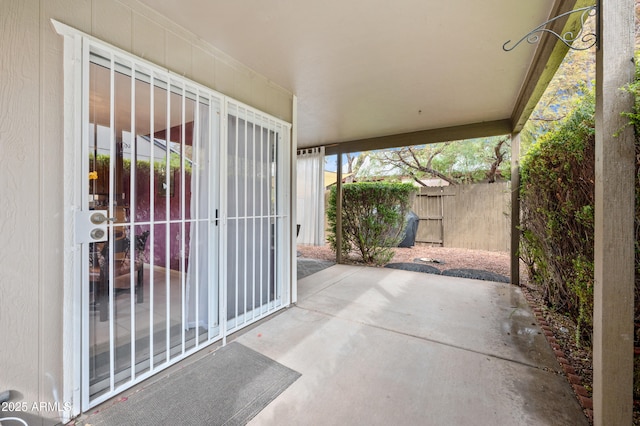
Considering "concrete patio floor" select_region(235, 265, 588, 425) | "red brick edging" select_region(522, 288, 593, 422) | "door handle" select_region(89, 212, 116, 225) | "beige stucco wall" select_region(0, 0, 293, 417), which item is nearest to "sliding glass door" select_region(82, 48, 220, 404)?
"door handle" select_region(89, 212, 116, 225)

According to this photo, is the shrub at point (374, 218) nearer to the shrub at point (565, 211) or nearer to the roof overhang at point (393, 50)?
the roof overhang at point (393, 50)

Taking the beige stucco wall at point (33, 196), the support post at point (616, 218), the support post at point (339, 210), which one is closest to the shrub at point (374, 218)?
the support post at point (339, 210)

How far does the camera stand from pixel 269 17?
79.8 inches

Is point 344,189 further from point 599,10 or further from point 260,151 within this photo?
point 599,10

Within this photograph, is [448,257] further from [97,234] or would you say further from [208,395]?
[97,234]

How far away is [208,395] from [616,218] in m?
2.58

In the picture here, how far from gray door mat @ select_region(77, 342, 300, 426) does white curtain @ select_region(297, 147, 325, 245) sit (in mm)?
3886

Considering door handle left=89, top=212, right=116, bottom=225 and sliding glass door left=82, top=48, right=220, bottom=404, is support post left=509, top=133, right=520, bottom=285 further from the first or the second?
door handle left=89, top=212, right=116, bottom=225

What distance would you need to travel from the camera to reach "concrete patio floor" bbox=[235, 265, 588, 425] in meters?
1.65

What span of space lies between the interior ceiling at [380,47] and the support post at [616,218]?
0.86 meters

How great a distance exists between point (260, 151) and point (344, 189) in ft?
10.9

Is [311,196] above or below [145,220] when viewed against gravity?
above

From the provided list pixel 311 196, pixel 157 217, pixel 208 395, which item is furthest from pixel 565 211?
pixel 311 196

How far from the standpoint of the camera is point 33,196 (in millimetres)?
1452
